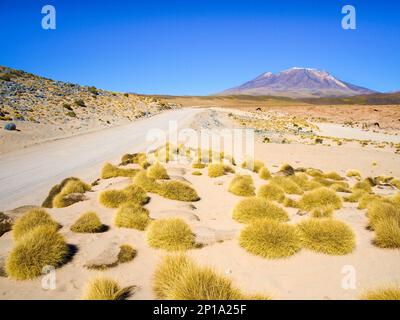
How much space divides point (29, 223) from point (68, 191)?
3.16m

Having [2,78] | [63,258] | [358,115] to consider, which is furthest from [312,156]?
[358,115]

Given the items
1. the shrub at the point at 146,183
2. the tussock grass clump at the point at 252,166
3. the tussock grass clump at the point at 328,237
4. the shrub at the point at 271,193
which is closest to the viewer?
the tussock grass clump at the point at 328,237

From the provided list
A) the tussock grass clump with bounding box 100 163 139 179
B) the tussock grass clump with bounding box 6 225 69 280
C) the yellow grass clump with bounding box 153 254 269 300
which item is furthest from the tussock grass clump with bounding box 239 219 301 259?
the tussock grass clump with bounding box 100 163 139 179

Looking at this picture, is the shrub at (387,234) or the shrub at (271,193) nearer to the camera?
the shrub at (387,234)

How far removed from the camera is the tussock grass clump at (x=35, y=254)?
Answer: 5676 millimetres

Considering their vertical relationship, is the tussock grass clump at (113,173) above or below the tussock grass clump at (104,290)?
above

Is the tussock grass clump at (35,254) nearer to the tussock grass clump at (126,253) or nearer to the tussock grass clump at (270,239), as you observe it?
the tussock grass clump at (126,253)

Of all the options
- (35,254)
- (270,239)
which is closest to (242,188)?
(270,239)

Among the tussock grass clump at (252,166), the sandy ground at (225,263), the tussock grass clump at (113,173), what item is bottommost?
the sandy ground at (225,263)

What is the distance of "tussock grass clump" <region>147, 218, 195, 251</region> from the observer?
6918 mm

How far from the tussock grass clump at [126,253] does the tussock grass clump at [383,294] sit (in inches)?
161

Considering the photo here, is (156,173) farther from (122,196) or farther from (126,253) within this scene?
(126,253)

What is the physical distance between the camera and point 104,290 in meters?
4.97

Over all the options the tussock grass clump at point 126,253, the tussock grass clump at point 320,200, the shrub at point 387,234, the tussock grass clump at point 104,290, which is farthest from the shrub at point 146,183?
the shrub at point 387,234
